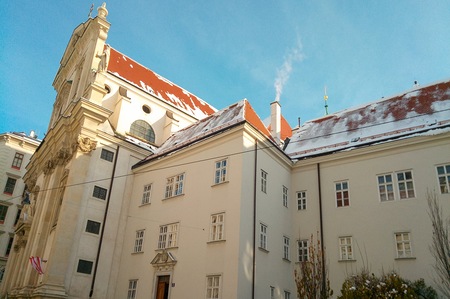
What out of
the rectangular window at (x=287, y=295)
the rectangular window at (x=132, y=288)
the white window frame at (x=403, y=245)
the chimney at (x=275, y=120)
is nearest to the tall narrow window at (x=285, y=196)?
the chimney at (x=275, y=120)

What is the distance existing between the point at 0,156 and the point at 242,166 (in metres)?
37.3

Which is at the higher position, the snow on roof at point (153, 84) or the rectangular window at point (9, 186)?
the snow on roof at point (153, 84)

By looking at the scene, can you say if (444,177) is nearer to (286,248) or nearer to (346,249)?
(346,249)

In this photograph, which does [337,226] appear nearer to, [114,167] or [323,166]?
[323,166]

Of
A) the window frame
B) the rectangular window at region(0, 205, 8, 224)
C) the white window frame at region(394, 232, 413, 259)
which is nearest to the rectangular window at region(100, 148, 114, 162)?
the window frame

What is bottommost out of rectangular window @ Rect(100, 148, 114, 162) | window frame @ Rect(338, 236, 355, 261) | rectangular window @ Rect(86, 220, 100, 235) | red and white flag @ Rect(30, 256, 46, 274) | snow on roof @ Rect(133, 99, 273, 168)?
red and white flag @ Rect(30, 256, 46, 274)

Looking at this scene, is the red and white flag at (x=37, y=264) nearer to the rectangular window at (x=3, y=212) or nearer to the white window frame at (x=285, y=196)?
the white window frame at (x=285, y=196)

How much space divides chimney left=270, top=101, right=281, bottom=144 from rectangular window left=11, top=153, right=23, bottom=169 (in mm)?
34244

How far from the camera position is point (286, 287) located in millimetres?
20125

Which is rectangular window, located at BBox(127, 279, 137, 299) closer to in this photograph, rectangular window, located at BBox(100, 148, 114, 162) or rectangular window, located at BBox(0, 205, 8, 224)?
rectangular window, located at BBox(100, 148, 114, 162)

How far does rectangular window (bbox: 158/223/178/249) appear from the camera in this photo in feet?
68.9

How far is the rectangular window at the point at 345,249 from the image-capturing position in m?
19.5

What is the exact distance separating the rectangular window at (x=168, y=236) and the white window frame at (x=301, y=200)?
7.27m

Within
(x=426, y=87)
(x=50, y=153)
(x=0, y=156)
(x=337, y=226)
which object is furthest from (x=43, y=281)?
(x=0, y=156)
